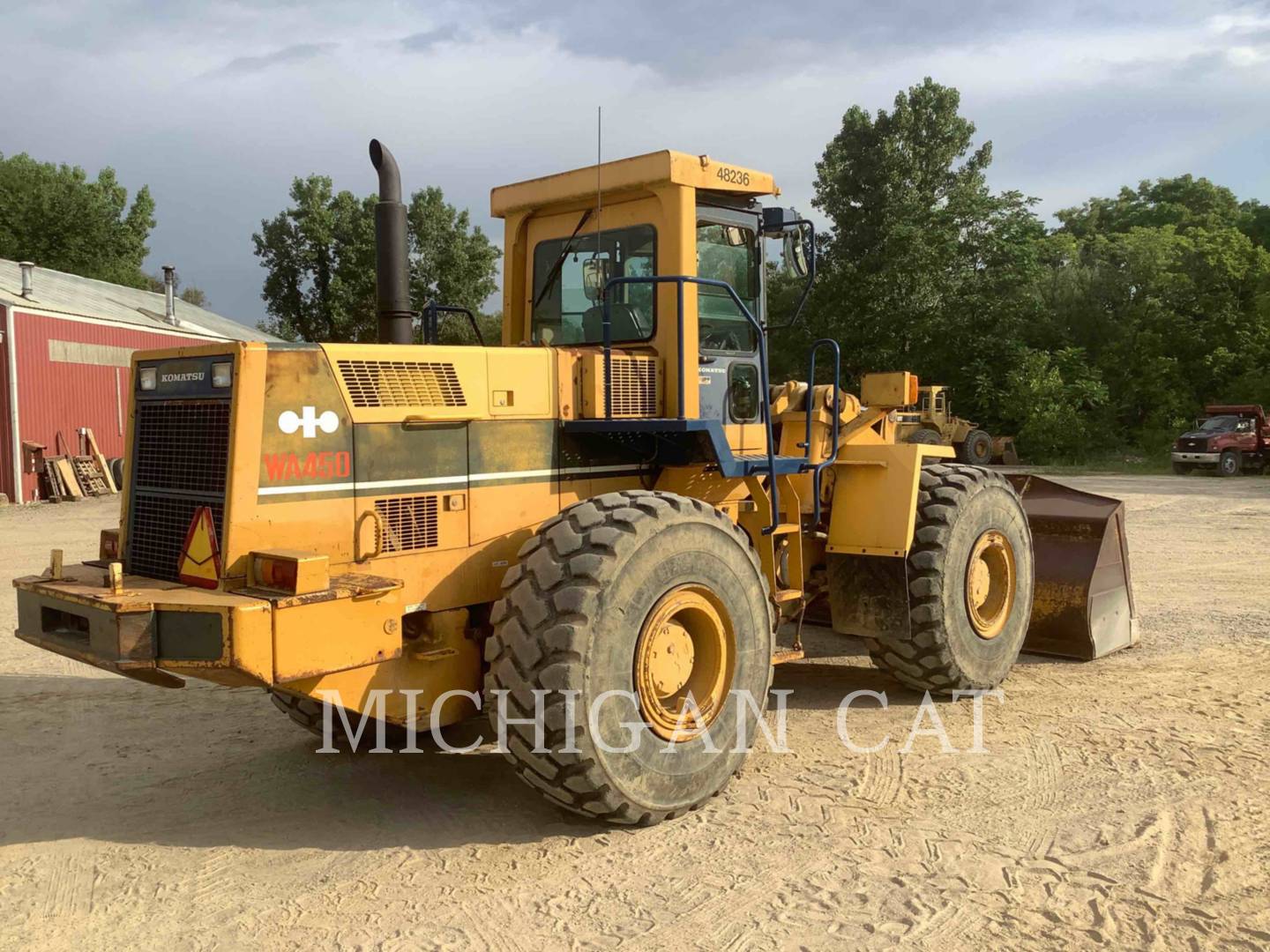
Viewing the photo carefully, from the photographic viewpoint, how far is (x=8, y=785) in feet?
17.7

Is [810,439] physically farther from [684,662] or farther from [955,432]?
[955,432]

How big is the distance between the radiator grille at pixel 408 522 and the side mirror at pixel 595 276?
1.69 m

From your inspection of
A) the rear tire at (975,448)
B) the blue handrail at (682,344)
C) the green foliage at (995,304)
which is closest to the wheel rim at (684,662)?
the blue handrail at (682,344)

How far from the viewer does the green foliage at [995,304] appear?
1373 inches

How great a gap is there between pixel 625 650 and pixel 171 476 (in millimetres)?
2120

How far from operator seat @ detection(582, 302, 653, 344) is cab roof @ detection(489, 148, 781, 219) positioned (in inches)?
25.3

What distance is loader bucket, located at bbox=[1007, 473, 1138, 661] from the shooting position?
7578mm

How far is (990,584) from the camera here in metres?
7.05

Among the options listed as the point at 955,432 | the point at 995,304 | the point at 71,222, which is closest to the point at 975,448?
the point at 955,432

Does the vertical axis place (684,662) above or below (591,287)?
below

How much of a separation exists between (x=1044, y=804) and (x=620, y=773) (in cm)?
197

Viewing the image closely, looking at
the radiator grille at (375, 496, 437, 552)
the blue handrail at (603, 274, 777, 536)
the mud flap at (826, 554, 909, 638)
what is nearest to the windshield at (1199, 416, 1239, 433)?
the mud flap at (826, 554, 909, 638)

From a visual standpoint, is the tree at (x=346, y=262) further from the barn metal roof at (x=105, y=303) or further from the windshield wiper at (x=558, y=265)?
the windshield wiper at (x=558, y=265)

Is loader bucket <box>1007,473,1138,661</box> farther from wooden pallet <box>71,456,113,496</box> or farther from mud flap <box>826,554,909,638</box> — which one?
wooden pallet <box>71,456,113,496</box>
